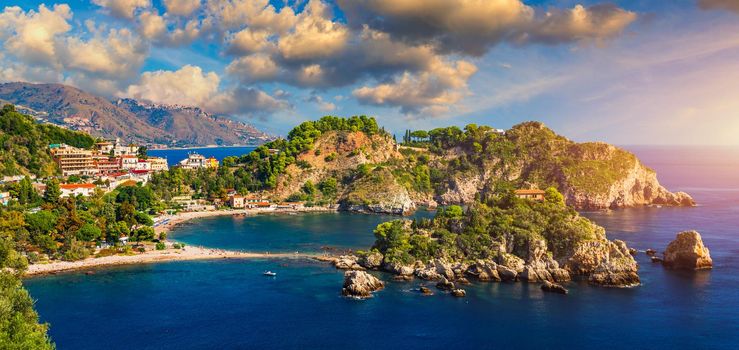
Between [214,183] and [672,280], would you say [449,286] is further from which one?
[214,183]

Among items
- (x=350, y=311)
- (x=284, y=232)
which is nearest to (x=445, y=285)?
(x=350, y=311)

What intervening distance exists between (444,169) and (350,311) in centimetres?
12432

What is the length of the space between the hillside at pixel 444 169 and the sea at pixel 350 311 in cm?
6719

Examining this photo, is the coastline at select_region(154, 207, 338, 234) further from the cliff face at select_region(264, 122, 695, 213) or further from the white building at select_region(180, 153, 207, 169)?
the white building at select_region(180, 153, 207, 169)

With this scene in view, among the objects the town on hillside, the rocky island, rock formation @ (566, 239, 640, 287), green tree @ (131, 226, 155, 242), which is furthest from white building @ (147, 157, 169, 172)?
rock formation @ (566, 239, 640, 287)

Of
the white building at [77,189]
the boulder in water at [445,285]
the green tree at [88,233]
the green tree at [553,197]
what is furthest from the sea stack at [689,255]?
the white building at [77,189]

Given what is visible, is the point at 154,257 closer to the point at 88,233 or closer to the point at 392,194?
the point at 88,233

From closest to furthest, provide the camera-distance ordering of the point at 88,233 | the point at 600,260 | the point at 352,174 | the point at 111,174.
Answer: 1. the point at 600,260
2. the point at 88,233
3. the point at 111,174
4. the point at 352,174

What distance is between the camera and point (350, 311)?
62906 mm

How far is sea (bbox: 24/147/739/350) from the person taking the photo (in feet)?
178

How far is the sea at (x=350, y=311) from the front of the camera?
54.3 meters

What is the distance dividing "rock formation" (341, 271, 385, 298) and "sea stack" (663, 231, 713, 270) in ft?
170

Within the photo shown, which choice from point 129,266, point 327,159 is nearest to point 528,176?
point 327,159

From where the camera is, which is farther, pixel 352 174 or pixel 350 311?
pixel 352 174
